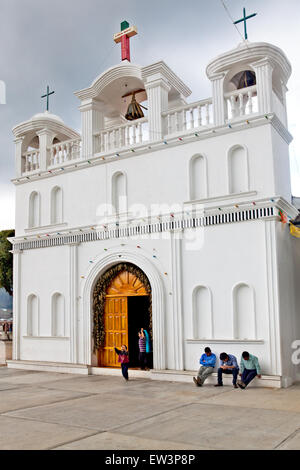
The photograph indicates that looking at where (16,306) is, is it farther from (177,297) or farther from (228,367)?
(228,367)

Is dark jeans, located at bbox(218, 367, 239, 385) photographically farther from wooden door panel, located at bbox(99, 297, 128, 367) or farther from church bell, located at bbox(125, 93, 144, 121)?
church bell, located at bbox(125, 93, 144, 121)

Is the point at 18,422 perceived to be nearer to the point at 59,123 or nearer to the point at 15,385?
the point at 15,385

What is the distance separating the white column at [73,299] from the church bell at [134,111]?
4.67m

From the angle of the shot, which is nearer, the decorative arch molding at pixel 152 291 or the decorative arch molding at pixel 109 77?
the decorative arch molding at pixel 152 291

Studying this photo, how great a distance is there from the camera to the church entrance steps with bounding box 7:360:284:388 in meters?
11.3

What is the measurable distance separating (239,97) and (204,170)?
2170mm

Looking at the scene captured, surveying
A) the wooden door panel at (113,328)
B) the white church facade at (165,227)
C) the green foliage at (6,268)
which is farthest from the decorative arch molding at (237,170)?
the green foliage at (6,268)

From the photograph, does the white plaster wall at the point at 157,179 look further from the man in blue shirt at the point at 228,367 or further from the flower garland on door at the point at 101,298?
the man in blue shirt at the point at 228,367

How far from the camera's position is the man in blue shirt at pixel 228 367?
11516 mm

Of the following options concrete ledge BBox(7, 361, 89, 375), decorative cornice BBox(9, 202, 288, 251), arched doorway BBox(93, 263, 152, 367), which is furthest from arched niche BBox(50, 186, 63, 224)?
concrete ledge BBox(7, 361, 89, 375)

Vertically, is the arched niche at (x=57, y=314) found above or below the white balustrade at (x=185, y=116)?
below

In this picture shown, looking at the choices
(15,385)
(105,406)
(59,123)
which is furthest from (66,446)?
(59,123)

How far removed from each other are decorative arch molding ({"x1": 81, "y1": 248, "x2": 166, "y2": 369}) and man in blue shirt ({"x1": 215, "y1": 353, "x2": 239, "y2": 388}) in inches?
74.3

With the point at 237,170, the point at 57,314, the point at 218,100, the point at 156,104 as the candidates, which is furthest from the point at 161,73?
the point at 57,314
